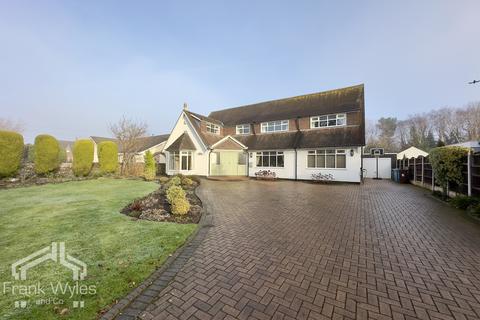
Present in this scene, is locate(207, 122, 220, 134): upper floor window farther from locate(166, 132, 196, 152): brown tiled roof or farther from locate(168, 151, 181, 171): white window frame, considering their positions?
locate(168, 151, 181, 171): white window frame

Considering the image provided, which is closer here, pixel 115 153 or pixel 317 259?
pixel 317 259

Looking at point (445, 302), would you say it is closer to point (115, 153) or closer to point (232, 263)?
point (232, 263)

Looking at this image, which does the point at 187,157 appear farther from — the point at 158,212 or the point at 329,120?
the point at 329,120

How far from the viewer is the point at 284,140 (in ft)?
68.3

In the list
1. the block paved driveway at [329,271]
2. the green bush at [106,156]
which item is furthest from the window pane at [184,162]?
the block paved driveway at [329,271]

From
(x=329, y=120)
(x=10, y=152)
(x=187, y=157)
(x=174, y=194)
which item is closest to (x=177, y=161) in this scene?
(x=187, y=157)

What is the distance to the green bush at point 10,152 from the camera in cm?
1403

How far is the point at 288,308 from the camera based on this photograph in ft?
9.52

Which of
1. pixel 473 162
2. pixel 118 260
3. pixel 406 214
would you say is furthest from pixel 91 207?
pixel 473 162

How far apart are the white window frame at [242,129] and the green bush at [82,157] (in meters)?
15.1

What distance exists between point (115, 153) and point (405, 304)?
75.5 feet

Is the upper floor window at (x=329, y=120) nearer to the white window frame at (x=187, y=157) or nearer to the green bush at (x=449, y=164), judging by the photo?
the green bush at (x=449, y=164)

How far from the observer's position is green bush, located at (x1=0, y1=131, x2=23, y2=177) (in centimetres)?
1403

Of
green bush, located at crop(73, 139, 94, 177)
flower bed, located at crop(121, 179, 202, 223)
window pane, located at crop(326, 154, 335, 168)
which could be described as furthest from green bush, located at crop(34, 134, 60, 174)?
window pane, located at crop(326, 154, 335, 168)
